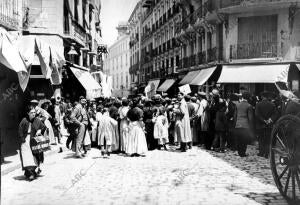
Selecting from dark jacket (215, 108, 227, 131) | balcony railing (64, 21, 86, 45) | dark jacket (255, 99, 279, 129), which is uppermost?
balcony railing (64, 21, 86, 45)

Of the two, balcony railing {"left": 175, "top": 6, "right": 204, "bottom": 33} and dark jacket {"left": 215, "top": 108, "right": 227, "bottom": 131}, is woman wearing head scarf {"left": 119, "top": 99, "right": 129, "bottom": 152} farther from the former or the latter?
balcony railing {"left": 175, "top": 6, "right": 204, "bottom": 33}

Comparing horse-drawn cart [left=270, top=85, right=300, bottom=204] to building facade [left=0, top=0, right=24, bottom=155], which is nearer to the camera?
horse-drawn cart [left=270, top=85, right=300, bottom=204]

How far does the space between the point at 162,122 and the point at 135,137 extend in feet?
6.15

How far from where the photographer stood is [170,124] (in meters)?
13.9

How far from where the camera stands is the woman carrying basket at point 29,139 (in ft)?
25.3

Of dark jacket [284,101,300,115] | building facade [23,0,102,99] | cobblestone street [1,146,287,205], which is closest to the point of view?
dark jacket [284,101,300,115]

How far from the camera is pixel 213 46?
83.1ft

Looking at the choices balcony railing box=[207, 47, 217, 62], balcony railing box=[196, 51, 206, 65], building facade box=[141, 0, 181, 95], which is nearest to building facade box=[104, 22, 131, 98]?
building facade box=[141, 0, 181, 95]

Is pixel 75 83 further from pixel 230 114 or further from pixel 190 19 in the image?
pixel 230 114

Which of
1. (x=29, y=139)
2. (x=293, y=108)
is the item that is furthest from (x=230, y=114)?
(x=29, y=139)

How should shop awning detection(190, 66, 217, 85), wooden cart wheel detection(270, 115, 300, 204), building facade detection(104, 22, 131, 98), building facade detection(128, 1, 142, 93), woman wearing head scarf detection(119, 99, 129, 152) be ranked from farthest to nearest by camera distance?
1. building facade detection(104, 22, 131, 98)
2. building facade detection(128, 1, 142, 93)
3. shop awning detection(190, 66, 217, 85)
4. woman wearing head scarf detection(119, 99, 129, 152)
5. wooden cart wheel detection(270, 115, 300, 204)

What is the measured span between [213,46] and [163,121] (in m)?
13.7

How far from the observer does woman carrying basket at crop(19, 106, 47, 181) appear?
7.72 meters

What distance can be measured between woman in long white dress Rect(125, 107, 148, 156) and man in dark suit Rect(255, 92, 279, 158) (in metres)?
3.23
